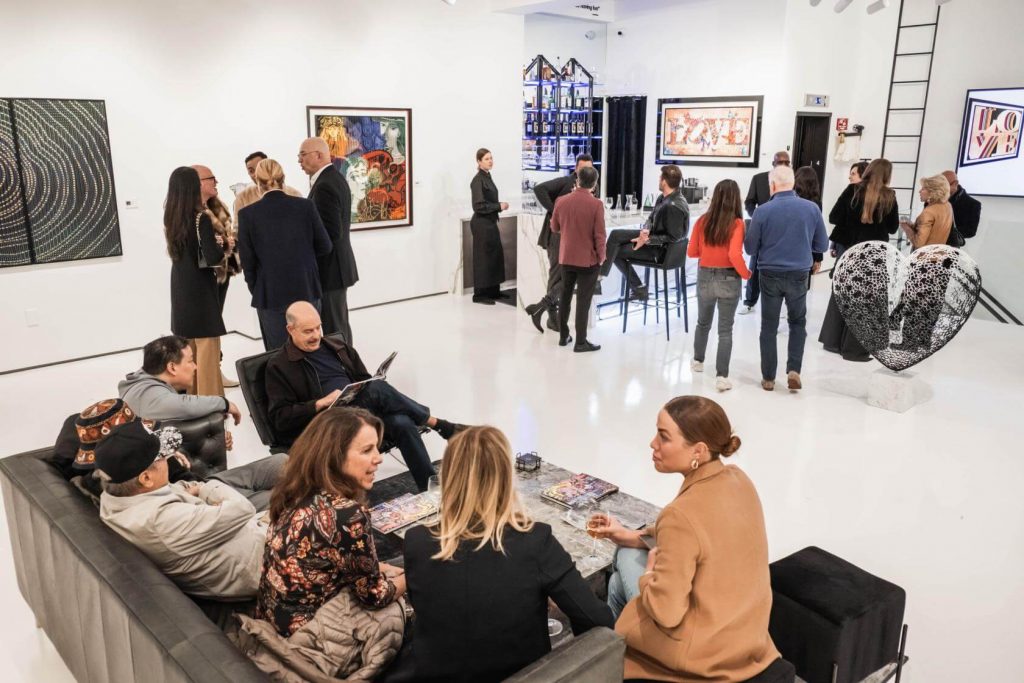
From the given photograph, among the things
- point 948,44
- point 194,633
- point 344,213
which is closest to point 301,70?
point 344,213

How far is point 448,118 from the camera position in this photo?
30.0 ft

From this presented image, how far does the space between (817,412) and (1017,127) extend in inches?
243

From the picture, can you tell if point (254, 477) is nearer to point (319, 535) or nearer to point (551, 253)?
point (319, 535)

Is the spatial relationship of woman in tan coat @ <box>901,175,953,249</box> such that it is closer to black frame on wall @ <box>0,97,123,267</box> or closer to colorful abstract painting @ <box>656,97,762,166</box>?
colorful abstract painting @ <box>656,97,762,166</box>

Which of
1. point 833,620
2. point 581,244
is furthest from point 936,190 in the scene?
point 833,620

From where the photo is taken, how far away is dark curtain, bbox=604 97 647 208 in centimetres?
1169

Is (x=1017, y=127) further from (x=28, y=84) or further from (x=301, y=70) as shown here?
(x=28, y=84)

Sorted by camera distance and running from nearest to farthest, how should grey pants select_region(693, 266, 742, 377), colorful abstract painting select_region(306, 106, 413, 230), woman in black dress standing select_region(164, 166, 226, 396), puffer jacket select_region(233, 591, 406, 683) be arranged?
puffer jacket select_region(233, 591, 406, 683) → woman in black dress standing select_region(164, 166, 226, 396) → grey pants select_region(693, 266, 742, 377) → colorful abstract painting select_region(306, 106, 413, 230)

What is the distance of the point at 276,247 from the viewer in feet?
16.9

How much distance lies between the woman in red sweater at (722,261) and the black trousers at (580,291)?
1.06m

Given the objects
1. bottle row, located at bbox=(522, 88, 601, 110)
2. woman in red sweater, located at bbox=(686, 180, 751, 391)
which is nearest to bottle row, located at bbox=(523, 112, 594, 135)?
bottle row, located at bbox=(522, 88, 601, 110)

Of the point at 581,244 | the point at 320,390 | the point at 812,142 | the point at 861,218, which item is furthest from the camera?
the point at 812,142

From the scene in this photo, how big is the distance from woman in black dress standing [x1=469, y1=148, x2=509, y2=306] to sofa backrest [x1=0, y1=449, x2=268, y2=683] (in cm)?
615

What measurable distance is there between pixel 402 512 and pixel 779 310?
404cm
